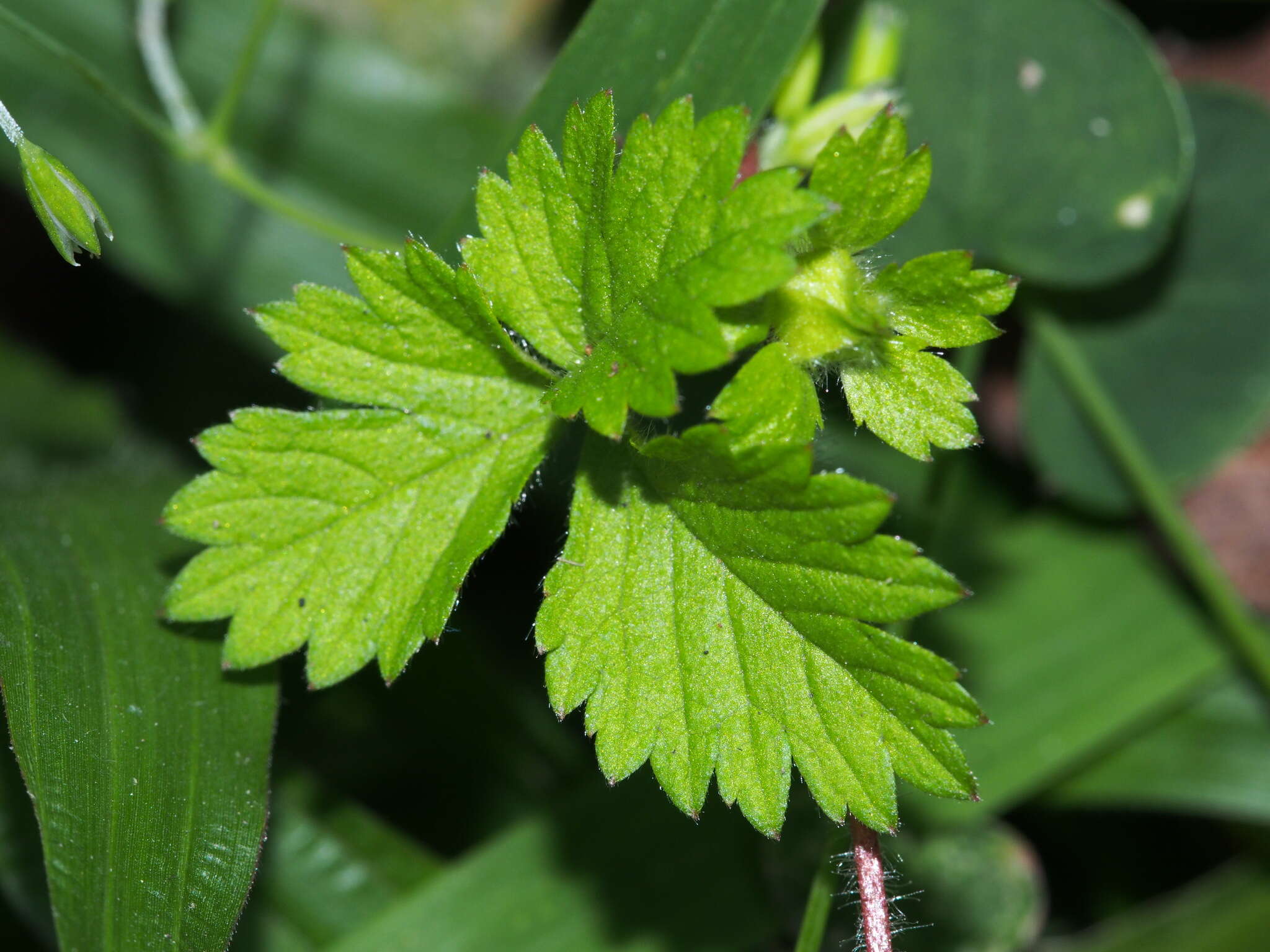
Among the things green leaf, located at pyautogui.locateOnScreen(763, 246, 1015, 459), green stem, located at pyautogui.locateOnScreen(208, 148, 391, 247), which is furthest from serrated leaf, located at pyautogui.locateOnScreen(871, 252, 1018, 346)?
green stem, located at pyautogui.locateOnScreen(208, 148, 391, 247)

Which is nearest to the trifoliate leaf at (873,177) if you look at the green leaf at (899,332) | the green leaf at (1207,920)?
the green leaf at (899,332)

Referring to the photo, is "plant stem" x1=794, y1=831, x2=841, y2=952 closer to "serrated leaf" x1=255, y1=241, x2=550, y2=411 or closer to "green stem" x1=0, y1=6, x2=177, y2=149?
"serrated leaf" x1=255, y1=241, x2=550, y2=411

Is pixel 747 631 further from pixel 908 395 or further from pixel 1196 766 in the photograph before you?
pixel 1196 766

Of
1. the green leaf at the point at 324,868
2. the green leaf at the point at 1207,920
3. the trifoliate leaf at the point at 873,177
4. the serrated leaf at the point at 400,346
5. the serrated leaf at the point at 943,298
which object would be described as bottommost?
the green leaf at the point at 1207,920

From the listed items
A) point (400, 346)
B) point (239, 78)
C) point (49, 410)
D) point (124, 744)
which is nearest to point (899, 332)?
point (400, 346)

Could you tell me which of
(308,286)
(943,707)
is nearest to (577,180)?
(308,286)

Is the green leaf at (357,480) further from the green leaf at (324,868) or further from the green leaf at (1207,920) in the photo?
the green leaf at (1207,920)

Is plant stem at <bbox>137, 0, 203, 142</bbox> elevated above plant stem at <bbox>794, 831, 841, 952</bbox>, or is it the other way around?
plant stem at <bbox>137, 0, 203, 142</bbox>
